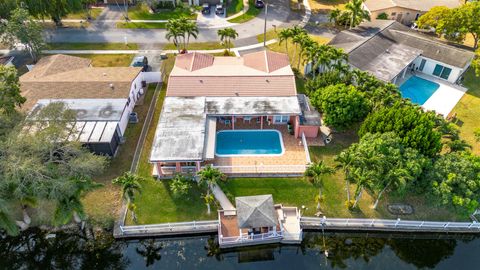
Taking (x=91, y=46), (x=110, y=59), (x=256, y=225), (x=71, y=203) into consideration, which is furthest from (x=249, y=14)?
(x=71, y=203)

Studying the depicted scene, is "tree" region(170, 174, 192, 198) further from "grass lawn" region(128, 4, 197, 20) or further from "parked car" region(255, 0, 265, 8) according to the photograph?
"parked car" region(255, 0, 265, 8)

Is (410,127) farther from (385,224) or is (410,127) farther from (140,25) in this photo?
(140,25)

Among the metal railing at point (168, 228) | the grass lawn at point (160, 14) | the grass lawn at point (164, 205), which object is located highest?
the grass lawn at point (160, 14)

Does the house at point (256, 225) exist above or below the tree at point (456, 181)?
below

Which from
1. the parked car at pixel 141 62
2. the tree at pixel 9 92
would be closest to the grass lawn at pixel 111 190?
the parked car at pixel 141 62

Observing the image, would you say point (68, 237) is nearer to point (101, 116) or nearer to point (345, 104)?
point (101, 116)

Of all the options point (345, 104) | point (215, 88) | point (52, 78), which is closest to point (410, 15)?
point (345, 104)

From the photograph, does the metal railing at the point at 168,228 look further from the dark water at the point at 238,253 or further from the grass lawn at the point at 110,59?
the grass lawn at the point at 110,59
